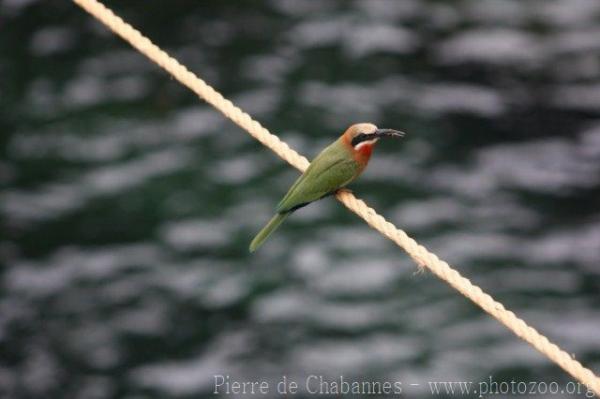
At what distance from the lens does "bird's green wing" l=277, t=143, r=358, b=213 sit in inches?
171

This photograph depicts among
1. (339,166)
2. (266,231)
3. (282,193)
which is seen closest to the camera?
(339,166)

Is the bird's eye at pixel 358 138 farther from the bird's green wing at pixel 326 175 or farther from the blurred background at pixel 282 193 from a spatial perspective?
the blurred background at pixel 282 193

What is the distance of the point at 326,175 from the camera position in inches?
171

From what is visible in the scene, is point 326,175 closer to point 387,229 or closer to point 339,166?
point 339,166

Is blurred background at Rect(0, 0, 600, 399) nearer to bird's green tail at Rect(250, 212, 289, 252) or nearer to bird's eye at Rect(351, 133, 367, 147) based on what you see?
bird's green tail at Rect(250, 212, 289, 252)

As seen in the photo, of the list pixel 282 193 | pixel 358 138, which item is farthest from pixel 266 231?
pixel 282 193

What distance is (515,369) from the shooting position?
281 inches

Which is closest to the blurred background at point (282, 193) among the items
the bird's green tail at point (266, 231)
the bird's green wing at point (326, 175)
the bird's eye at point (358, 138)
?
the bird's green tail at point (266, 231)

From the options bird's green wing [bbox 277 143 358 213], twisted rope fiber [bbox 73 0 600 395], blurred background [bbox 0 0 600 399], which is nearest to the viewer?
twisted rope fiber [bbox 73 0 600 395]

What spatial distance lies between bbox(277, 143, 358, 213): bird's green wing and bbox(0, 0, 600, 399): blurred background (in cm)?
297

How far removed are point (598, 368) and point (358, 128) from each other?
3.43m

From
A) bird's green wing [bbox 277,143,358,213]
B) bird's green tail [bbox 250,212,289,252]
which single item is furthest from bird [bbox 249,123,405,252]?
bird's green tail [bbox 250,212,289,252]

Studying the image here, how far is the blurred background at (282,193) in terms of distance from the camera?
288 inches

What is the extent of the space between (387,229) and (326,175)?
32.0 inches
